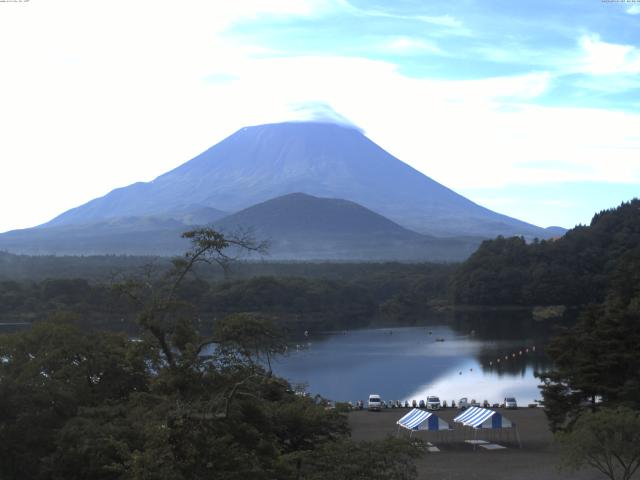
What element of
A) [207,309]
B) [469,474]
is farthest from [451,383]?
[207,309]

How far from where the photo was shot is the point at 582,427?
33.2 ft

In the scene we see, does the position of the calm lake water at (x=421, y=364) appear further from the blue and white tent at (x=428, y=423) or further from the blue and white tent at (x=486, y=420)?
the blue and white tent at (x=486, y=420)

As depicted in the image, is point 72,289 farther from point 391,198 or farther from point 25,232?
point 391,198

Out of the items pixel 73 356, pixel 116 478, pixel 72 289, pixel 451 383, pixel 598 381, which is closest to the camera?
pixel 116 478

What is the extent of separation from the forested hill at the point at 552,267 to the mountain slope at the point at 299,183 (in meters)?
76.7

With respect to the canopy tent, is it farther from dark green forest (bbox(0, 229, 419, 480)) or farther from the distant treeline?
the distant treeline

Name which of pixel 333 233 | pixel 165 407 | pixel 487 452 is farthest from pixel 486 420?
pixel 333 233

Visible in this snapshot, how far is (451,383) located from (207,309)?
21097 mm

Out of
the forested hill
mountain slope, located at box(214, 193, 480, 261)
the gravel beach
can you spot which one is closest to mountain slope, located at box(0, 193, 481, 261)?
mountain slope, located at box(214, 193, 480, 261)

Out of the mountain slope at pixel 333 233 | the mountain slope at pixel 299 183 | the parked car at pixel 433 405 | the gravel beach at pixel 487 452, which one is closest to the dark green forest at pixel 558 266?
the parked car at pixel 433 405

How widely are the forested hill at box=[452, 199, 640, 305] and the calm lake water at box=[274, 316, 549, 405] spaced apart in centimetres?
1078

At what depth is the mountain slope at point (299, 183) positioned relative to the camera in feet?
445

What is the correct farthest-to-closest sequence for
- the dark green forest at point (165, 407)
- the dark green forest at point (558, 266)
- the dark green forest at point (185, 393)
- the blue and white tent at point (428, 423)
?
the dark green forest at point (558, 266) → the blue and white tent at point (428, 423) → the dark green forest at point (185, 393) → the dark green forest at point (165, 407)

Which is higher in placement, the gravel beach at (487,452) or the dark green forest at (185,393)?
the dark green forest at (185,393)
